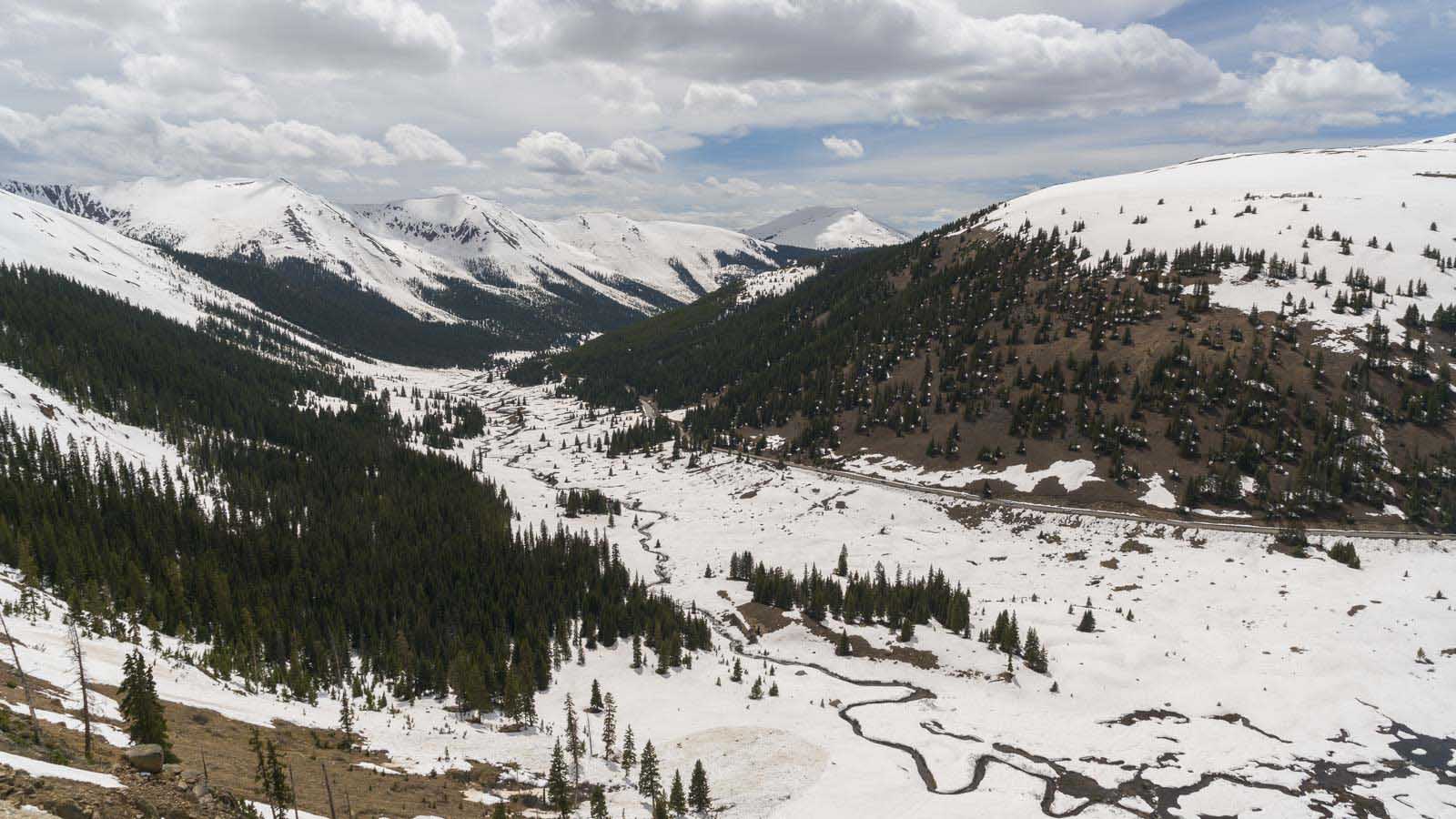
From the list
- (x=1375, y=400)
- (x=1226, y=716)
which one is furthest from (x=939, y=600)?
(x=1375, y=400)

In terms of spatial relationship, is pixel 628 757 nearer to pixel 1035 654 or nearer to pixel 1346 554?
pixel 1035 654

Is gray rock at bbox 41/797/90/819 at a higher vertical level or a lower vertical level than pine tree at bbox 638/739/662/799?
higher

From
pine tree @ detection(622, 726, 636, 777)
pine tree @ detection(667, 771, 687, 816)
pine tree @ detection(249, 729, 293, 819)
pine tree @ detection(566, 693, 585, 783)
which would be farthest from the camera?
pine tree @ detection(622, 726, 636, 777)

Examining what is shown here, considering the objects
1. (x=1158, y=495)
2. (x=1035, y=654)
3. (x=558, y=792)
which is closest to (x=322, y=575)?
(x=558, y=792)

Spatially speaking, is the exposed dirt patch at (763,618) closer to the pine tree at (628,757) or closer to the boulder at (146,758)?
the pine tree at (628,757)

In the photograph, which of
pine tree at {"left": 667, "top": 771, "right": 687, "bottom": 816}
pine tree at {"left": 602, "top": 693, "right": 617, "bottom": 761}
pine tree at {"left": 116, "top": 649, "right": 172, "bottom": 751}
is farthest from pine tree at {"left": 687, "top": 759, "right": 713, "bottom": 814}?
pine tree at {"left": 116, "top": 649, "right": 172, "bottom": 751}

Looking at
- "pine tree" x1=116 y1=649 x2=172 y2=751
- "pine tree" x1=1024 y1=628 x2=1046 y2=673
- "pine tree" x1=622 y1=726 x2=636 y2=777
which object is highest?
"pine tree" x1=116 y1=649 x2=172 y2=751

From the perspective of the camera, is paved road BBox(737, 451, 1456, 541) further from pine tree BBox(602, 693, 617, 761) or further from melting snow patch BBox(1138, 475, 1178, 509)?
pine tree BBox(602, 693, 617, 761)
